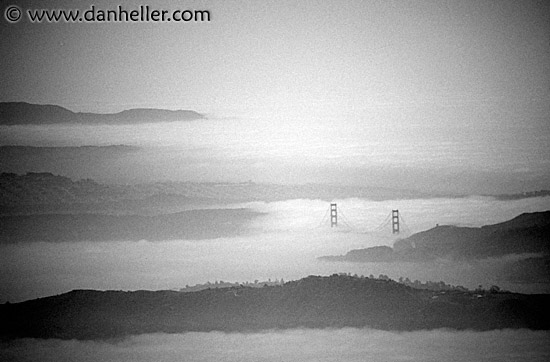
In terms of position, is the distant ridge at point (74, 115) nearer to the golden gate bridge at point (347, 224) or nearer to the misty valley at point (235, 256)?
the misty valley at point (235, 256)

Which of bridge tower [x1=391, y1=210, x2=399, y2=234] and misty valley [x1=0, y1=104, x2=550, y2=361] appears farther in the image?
bridge tower [x1=391, y1=210, x2=399, y2=234]

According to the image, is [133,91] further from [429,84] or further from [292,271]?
[429,84]

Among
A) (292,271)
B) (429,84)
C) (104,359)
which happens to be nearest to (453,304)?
(292,271)

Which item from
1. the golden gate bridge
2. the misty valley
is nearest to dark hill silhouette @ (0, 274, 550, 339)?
the misty valley

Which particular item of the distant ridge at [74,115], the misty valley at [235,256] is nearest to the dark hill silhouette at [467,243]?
the misty valley at [235,256]

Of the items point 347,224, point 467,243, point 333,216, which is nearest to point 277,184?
point 333,216

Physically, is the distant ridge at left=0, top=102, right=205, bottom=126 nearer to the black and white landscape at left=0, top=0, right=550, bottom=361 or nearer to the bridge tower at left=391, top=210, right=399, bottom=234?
the black and white landscape at left=0, top=0, right=550, bottom=361
